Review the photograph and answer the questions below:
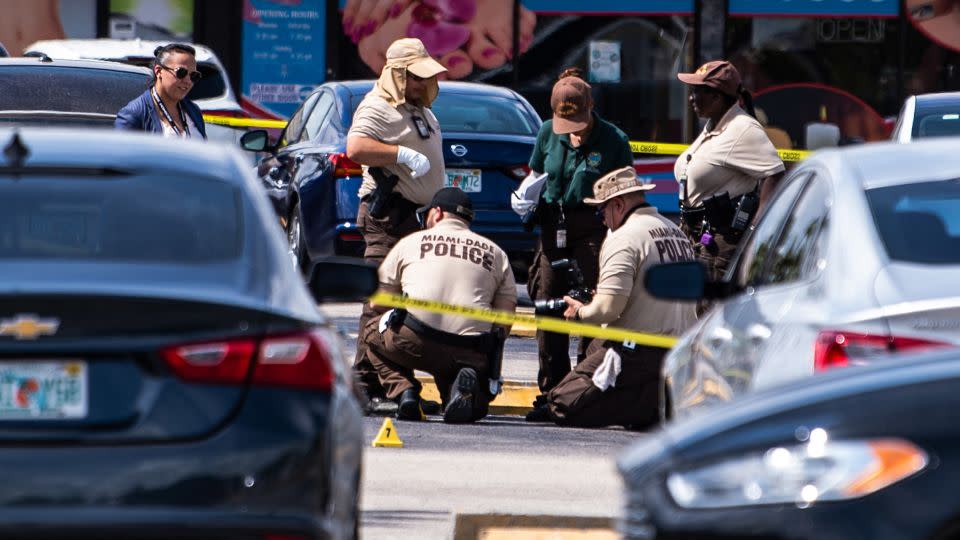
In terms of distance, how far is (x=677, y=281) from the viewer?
6223 mm

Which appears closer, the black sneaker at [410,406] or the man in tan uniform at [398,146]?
the black sneaker at [410,406]

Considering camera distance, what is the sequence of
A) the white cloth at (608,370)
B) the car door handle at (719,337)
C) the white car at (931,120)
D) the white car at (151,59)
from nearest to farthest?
the car door handle at (719,337)
the white cloth at (608,370)
the white car at (931,120)
the white car at (151,59)

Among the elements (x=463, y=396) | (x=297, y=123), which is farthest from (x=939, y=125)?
(x=297, y=123)

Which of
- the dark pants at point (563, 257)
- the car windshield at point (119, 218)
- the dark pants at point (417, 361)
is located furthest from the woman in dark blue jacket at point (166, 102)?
the car windshield at point (119, 218)

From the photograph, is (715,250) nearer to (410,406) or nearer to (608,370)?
(608,370)

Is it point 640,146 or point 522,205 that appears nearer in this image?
point 522,205

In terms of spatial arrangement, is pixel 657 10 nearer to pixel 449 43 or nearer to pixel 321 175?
pixel 449 43

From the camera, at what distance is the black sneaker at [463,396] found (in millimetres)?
9938

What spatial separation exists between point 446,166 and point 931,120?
305 centimetres

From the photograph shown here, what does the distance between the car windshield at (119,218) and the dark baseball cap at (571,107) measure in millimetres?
5204

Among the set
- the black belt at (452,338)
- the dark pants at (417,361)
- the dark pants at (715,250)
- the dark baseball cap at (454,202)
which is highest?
the dark baseball cap at (454,202)

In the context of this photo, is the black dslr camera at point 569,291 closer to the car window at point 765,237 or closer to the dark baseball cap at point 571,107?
the dark baseball cap at point 571,107

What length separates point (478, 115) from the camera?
1388cm

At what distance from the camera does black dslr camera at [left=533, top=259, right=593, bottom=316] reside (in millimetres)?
10312
